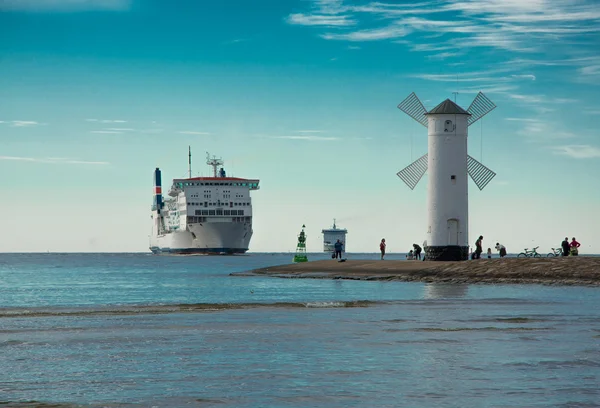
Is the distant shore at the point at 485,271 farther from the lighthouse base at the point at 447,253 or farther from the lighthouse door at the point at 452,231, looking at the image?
the lighthouse door at the point at 452,231

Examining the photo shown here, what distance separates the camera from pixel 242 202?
157m

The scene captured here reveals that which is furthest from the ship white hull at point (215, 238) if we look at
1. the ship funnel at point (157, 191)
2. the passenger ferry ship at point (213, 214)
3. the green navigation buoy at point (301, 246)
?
the green navigation buoy at point (301, 246)

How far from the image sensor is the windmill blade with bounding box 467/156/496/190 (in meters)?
58.8

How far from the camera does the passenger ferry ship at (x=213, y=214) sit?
6053 inches

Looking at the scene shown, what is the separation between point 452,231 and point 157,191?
146 metres

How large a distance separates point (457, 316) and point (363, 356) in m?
8.87

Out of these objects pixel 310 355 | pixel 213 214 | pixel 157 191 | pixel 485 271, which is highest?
pixel 157 191

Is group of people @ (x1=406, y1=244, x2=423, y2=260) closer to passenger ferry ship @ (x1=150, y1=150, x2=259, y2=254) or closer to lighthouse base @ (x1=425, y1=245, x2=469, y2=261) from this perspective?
lighthouse base @ (x1=425, y1=245, x2=469, y2=261)

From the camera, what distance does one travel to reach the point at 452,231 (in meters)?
54.1

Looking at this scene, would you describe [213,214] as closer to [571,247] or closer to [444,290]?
[571,247]

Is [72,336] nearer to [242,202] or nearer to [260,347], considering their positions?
[260,347]

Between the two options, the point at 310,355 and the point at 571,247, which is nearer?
the point at 310,355

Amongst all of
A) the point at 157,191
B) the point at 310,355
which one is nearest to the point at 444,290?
the point at 310,355

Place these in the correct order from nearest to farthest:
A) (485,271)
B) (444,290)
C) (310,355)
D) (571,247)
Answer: (310,355) < (444,290) < (485,271) < (571,247)
